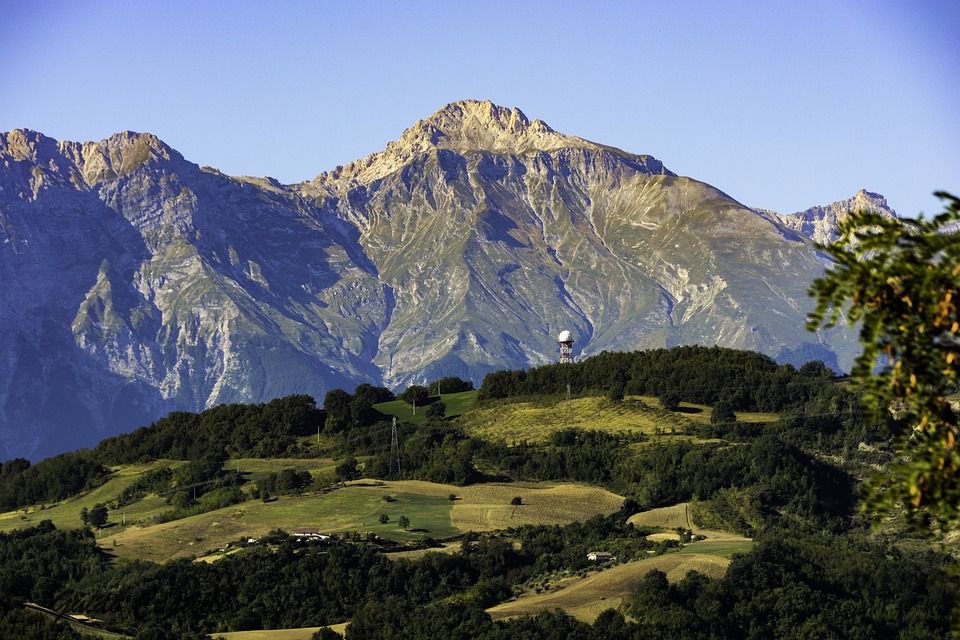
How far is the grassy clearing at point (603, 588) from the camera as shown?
156625 mm

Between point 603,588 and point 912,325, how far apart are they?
139 m

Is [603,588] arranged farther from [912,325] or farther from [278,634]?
[912,325]

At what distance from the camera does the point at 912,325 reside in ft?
94.5

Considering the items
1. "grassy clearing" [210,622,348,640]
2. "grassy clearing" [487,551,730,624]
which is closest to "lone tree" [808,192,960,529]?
"grassy clearing" [210,622,348,640]

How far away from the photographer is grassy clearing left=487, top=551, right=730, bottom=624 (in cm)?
15662

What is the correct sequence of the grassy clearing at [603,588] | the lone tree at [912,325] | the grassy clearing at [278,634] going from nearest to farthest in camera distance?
the lone tree at [912,325] → the grassy clearing at [278,634] → the grassy clearing at [603,588]

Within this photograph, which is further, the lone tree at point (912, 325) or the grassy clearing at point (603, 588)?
the grassy clearing at point (603, 588)

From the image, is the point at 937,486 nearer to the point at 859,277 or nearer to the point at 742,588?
the point at 859,277

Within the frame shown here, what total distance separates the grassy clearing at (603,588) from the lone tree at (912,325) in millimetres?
125468

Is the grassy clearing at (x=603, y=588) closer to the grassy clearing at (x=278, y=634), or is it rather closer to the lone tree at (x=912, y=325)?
the grassy clearing at (x=278, y=634)

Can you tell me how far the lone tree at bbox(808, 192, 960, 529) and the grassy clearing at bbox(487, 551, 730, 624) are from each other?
4940 inches

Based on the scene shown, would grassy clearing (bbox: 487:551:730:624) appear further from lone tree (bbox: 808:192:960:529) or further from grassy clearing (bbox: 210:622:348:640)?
lone tree (bbox: 808:192:960:529)

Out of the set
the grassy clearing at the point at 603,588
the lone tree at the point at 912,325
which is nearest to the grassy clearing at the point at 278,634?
the grassy clearing at the point at 603,588

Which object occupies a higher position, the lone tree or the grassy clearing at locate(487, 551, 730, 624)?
the lone tree
